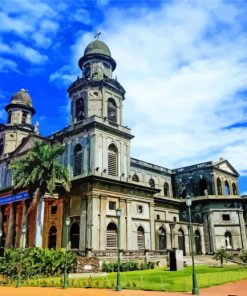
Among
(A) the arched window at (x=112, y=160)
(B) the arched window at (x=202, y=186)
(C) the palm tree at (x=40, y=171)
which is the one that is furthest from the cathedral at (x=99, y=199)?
(C) the palm tree at (x=40, y=171)

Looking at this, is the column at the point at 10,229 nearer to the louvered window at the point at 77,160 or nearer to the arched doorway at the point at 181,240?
the louvered window at the point at 77,160

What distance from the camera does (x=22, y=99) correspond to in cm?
5200

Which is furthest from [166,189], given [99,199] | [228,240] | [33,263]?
[33,263]

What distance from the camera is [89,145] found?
37.7m

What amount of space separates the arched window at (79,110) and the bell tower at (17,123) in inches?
458

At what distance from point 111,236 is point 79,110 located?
15895 millimetres

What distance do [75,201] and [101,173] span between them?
4199 millimetres

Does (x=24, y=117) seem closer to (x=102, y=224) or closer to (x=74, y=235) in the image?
(x=74, y=235)

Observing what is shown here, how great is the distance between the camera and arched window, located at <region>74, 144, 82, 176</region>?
38.2 m

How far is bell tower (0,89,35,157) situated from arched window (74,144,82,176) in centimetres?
1386

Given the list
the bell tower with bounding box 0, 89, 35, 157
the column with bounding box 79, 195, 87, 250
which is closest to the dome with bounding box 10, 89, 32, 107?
the bell tower with bounding box 0, 89, 35, 157

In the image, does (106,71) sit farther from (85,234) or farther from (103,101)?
(85,234)

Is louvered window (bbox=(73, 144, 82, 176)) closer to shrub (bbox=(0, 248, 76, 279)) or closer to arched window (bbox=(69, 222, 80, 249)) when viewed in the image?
arched window (bbox=(69, 222, 80, 249))

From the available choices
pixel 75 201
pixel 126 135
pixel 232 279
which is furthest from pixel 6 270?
pixel 126 135
